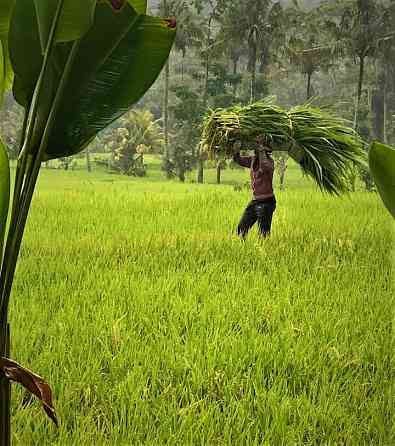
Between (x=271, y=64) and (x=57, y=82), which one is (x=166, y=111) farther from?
(x=57, y=82)

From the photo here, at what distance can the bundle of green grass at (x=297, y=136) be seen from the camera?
1048 millimetres

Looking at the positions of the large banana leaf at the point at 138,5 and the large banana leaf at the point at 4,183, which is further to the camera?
the large banana leaf at the point at 138,5

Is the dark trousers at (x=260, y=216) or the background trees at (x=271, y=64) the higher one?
→ the background trees at (x=271, y=64)

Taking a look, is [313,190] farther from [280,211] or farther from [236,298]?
[236,298]

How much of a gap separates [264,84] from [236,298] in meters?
0.39

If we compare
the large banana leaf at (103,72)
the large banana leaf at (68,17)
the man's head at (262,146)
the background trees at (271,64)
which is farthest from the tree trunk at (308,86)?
the large banana leaf at (68,17)

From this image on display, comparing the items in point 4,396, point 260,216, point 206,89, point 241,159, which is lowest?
point 4,396

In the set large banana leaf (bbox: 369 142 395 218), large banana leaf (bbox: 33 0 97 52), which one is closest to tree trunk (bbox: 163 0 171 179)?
large banana leaf (bbox: 33 0 97 52)

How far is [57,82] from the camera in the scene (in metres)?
0.70

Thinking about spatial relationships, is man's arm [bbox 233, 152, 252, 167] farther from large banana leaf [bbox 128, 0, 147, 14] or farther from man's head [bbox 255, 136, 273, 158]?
large banana leaf [bbox 128, 0, 147, 14]

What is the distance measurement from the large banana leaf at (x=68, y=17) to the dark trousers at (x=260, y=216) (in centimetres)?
53

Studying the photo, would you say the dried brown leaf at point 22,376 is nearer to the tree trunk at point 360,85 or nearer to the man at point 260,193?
the man at point 260,193

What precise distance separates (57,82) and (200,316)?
0.46m

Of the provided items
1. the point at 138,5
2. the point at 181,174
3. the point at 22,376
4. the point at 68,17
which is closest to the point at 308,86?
the point at 181,174
